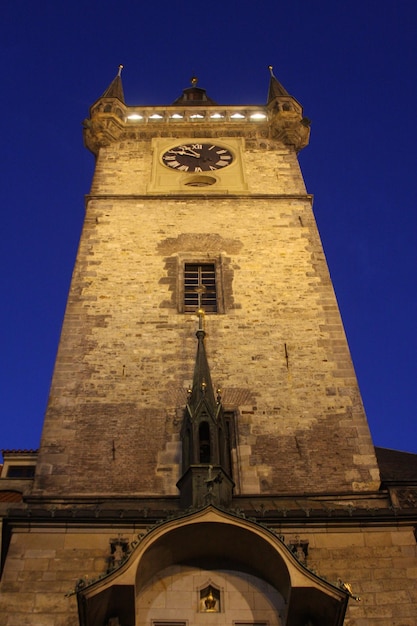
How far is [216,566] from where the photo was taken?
11.1m

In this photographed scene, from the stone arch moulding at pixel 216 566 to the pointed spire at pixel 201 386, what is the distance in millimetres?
2960

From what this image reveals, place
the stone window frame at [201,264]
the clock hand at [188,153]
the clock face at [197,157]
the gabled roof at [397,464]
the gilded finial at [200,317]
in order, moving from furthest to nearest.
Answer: the clock hand at [188,153], the clock face at [197,157], the stone window frame at [201,264], the gilded finial at [200,317], the gabled roof at [397,464]

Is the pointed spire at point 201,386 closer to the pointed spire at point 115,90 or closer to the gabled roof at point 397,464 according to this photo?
the gabled roof at point 397,464

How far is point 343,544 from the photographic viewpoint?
11.4 metres

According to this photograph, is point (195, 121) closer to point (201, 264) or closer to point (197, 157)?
point (197, 157)

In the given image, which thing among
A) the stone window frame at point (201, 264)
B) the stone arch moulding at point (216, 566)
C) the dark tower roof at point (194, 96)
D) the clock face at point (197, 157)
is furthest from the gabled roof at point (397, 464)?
the dark tower roof at point (194, 96)

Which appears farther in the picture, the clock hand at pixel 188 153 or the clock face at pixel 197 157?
the clock hand at pixel 188 153

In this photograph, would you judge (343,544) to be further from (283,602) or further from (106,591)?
(106,591)

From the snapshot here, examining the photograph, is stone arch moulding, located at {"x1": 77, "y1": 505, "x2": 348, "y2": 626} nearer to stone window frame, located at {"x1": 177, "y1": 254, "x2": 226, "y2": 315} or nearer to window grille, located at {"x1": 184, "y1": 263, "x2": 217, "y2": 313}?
stone window frame, located at {"x1": 177, "y1": 254, "x2": 226, "y2": 315}

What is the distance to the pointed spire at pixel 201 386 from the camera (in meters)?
13.8

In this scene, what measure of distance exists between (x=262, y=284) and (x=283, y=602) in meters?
8.91

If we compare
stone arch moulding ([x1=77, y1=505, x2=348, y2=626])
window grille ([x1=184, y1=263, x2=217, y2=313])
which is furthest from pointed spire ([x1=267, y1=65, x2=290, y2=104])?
stone arch moulding ([x1=77, y1=505, x2=348, y2=626])

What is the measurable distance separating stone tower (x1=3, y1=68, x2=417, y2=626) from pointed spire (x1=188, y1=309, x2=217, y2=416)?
44 millimetres

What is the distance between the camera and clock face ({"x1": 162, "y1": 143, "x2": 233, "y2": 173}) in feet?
77.1
